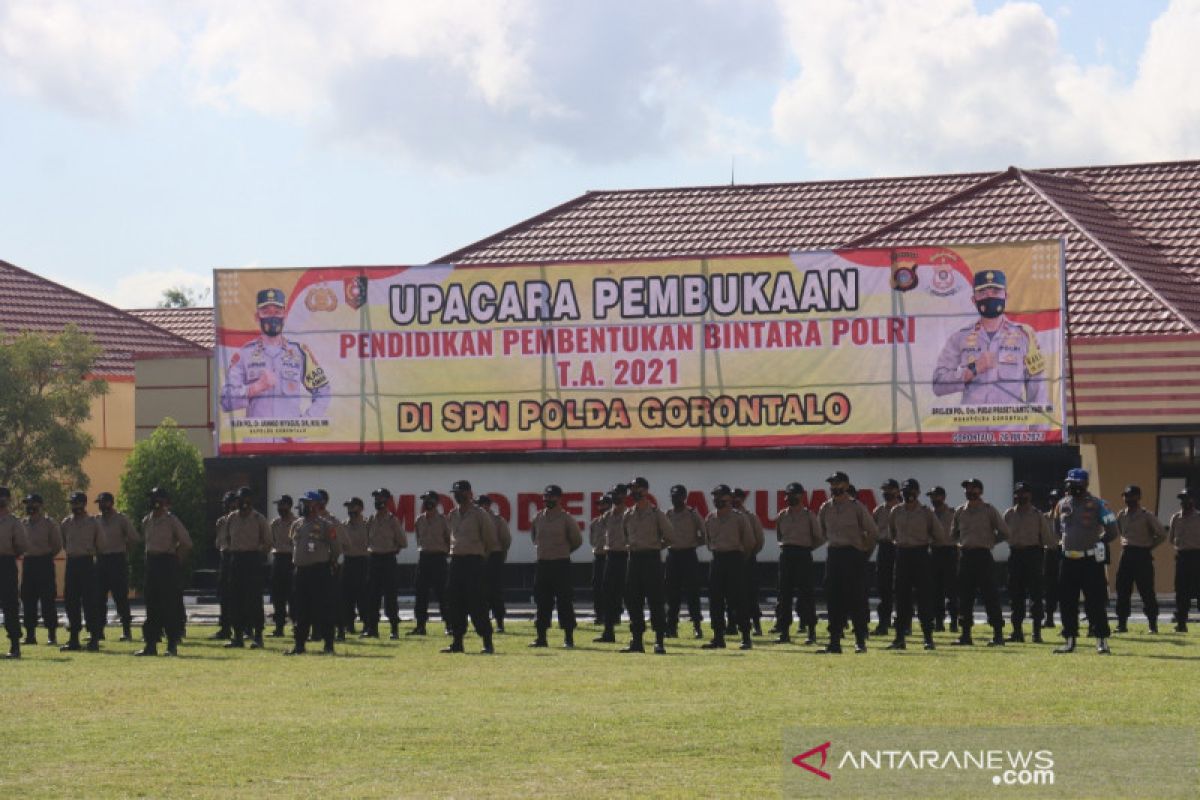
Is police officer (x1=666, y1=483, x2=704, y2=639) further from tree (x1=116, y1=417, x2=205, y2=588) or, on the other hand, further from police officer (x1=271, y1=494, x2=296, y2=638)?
tree (x1=116, y1=417, x2=205, y2=588)

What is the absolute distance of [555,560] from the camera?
2470 centimetres

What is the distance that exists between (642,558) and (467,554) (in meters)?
1.87

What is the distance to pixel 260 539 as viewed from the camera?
24547 millimetres

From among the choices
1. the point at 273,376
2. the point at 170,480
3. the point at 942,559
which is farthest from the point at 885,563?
the point at 170,480

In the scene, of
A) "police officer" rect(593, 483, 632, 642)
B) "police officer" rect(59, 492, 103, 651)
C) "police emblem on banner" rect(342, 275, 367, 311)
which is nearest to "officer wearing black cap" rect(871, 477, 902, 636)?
"police officer" rect(593, 483, 632, 642)

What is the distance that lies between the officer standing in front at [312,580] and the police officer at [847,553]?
17.2 feet

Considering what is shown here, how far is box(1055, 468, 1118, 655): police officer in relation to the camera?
843 inches

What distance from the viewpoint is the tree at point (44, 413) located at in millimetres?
39031

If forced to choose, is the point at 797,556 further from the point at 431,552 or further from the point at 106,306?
the point at 106,306

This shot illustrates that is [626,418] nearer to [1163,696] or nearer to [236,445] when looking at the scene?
[236,445]

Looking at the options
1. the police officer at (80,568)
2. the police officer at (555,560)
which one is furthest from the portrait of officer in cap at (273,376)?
the police officer at (555,560)

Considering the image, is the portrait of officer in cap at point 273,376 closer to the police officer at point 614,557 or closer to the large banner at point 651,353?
the large banner at point 651,353

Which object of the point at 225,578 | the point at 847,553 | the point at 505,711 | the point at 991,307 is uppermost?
the point at 991,307

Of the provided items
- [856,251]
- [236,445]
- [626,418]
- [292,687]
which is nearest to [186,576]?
[236,445]
